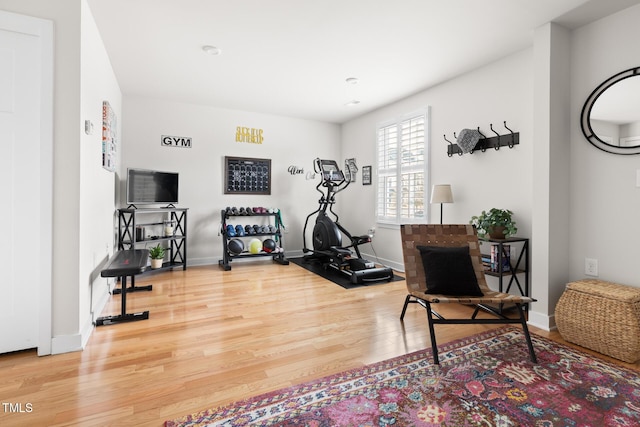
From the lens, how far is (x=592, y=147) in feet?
8.79

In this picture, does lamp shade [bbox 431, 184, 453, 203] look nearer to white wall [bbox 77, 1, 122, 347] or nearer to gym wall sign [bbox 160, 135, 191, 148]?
white wall [bbox 77, 1, 122, 347]

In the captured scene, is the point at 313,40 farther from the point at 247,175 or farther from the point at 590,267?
the point at 590,267

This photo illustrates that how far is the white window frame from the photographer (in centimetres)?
437

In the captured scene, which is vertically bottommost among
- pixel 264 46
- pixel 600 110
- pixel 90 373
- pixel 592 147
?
pixel 90 373

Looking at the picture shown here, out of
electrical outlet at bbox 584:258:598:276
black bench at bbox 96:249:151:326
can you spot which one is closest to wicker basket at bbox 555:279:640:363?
electrical outlet at bbox 584:258:598:276

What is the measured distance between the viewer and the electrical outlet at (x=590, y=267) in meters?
2.67

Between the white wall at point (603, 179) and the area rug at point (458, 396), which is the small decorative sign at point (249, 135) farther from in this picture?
the area rug at point (458, 396)

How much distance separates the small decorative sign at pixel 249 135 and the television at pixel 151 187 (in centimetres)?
128

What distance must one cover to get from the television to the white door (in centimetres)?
220

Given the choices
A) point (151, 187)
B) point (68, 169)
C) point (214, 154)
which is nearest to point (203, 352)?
point (68, 169)

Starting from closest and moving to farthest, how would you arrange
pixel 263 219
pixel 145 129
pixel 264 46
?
pixel 264 46, pixel 145 129, pixel 263 219

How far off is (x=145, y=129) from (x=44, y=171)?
2973mm

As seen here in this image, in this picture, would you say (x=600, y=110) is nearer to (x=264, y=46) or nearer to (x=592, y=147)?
(x=592, y=147)

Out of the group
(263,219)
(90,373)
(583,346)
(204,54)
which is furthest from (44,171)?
(583,346)
